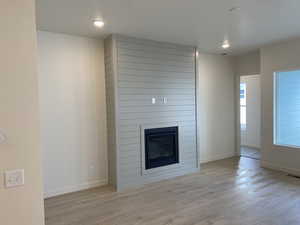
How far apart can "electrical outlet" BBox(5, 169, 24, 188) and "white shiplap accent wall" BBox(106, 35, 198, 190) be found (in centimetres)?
247

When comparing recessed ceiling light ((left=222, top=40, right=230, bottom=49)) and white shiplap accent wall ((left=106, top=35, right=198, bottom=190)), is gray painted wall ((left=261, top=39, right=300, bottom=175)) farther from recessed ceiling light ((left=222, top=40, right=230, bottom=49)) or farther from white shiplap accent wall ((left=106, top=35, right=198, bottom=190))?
white shiplap accent wall ((left=106, top=35, right=198, bottom=190))

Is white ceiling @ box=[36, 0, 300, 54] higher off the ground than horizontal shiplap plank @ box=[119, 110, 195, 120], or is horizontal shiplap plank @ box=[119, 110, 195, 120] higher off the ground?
white ceiling @ box=[36, 0, 300, 54]

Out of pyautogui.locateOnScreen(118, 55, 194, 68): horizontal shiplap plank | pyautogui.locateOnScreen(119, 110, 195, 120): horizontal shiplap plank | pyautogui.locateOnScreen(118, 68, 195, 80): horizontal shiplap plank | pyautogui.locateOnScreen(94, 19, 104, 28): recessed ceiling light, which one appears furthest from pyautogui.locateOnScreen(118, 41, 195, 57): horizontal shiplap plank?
pyautogui.locateOnScreen(119, 110, 195, 120): horizontal shiplap plank

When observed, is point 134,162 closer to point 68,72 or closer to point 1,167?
point 68,72

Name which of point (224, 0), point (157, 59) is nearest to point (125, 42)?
point (157, 59)

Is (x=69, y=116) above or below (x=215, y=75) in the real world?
below

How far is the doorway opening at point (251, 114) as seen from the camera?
732 cm

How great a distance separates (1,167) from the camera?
5.03 feet

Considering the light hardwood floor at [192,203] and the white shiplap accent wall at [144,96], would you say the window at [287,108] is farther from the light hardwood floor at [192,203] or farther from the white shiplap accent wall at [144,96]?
the white shiplap accent wall at [144,96]

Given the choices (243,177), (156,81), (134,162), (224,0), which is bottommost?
(243,177)

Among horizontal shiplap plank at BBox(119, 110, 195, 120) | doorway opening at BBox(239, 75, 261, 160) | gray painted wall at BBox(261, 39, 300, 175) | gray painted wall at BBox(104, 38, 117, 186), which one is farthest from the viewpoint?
doorway opening at BBox(239, 75, 261, 160)

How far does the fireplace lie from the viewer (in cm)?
445

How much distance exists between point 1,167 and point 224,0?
2757mm

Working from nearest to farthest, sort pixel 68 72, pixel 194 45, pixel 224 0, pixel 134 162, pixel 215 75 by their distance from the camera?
pixel 224 0, pixel 68 72, pixel 134 162, pixel 194 45, pixel 215 75
